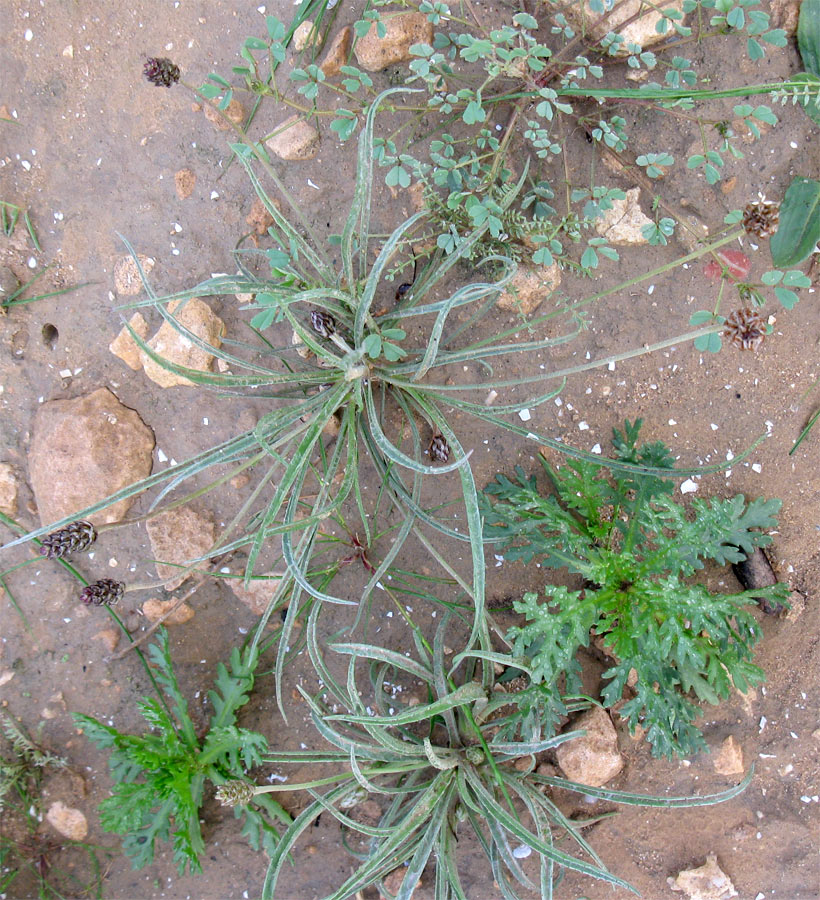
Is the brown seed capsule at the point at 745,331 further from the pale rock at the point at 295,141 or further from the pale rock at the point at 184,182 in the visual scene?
the pale rock at the point at 184,182

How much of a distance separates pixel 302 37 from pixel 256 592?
65.4 inches

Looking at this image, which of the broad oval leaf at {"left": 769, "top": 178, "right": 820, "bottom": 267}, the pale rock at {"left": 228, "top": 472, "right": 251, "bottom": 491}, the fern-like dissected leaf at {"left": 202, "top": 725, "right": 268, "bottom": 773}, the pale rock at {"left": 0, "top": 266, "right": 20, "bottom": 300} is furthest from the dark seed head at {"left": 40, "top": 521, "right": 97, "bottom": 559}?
the broad oval leaf at {"left": 769, "top": 178, "right": 820, "bottom": 267}

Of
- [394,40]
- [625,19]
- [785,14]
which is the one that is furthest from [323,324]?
[785,14]

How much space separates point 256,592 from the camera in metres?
2.23

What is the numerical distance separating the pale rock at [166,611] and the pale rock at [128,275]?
961 mm

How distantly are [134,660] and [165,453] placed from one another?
679 millimetres

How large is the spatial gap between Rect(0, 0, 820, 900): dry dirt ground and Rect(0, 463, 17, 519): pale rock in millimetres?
35

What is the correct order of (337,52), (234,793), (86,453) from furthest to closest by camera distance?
1. (86,453)
2. (337,52)
3. (234,793)

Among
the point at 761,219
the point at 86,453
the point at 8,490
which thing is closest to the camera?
the point at 761,219

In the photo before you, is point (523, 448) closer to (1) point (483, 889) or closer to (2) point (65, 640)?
(1) point (483, 889)

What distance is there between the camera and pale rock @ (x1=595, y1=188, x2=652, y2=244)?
2.06 metres

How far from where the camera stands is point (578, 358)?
7.02 ft

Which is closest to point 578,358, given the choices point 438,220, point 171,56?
point 438,220

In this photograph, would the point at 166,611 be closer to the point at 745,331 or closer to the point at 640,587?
the point at 640,587
